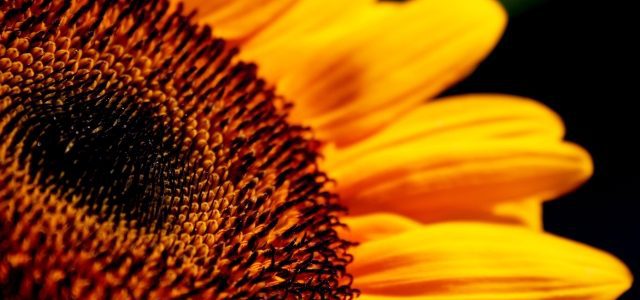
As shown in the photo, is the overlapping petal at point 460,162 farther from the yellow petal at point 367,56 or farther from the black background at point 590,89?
the black background at point 590,89

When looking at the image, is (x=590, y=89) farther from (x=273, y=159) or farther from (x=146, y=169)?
(x=146, y=169)

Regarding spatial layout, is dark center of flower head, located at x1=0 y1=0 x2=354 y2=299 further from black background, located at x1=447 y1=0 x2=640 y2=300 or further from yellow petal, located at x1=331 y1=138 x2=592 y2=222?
black background, located at x1=447 y1=0 x2=640 y2=300

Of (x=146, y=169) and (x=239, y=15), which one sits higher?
(x=239, y=15)

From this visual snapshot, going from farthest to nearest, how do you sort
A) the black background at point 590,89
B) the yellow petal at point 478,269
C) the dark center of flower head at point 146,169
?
the black background at point 590,89
the yellow petal at point 478,269
the dark center of flower head at point 146,169

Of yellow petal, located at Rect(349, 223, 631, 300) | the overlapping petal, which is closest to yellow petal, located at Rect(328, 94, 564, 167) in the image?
the overlapping petal

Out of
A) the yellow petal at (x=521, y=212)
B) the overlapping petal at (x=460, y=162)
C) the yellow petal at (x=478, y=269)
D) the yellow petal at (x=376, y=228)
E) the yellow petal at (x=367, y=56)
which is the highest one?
the yellow petal at (x=367, y=56)

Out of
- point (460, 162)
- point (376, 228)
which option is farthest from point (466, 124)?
point (376, 228)

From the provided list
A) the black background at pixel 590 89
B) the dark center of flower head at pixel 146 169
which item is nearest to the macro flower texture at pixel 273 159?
the dark center of flower head at pixel 146 169
